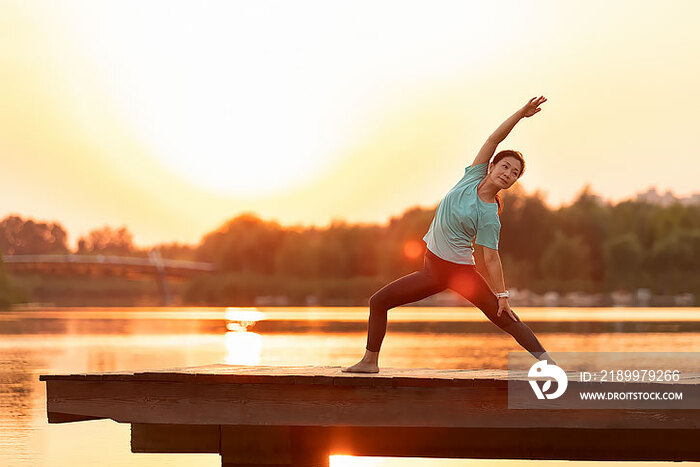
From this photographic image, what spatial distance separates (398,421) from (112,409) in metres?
2.62

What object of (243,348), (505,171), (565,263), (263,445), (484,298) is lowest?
(263,445)

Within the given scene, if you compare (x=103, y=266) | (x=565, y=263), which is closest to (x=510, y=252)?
(x=565, y=263)

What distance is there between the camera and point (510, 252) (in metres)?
136

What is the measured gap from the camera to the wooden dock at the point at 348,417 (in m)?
10.0

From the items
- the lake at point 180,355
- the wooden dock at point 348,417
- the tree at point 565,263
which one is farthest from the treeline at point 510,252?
the wooden dock at point 348,417

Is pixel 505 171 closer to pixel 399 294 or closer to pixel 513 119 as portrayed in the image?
pixel 513 119

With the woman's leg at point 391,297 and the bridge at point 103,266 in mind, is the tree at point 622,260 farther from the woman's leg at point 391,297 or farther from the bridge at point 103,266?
the woman's leg at point 391,297

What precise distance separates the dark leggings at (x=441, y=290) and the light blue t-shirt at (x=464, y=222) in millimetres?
101

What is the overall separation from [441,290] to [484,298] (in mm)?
398

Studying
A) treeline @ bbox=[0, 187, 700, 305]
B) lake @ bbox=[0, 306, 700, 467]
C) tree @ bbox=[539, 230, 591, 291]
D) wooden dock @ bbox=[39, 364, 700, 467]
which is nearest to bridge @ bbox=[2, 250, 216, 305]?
treeline @ bbox=[0, 187, 700, 305]

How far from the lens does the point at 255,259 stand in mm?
153500

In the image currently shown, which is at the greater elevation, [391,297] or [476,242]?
[476,242]

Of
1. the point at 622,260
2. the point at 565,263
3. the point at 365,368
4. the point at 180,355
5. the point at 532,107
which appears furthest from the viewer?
the point at 622,260

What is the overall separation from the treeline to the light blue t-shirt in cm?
12012
